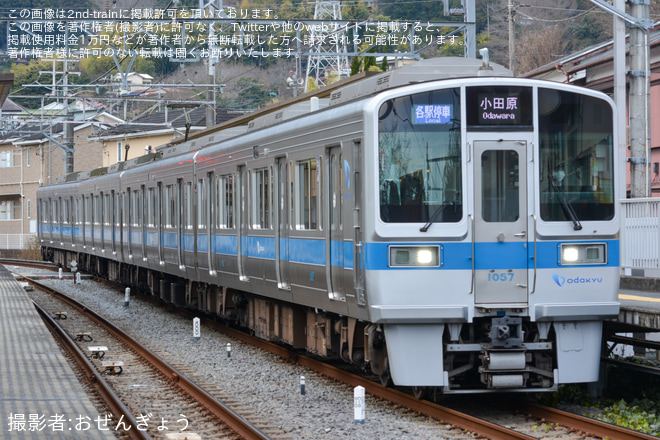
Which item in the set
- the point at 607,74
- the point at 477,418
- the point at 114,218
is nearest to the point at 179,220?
the point at 114,218

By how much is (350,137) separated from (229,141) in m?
5.46

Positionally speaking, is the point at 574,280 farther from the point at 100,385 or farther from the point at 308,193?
the point at 100,385

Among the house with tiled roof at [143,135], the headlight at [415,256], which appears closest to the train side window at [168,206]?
the headlight at [415,256]

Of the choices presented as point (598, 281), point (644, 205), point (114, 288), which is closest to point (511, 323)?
point (598, 281)

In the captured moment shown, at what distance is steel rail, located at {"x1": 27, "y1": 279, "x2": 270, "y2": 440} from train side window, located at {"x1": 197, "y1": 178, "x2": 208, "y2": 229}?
83.2 inches

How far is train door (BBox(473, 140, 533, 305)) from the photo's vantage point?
8523 mm

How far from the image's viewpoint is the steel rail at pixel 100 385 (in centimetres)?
841

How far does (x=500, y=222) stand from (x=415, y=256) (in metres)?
0.79

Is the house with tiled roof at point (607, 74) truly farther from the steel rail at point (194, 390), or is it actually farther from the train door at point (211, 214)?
the steel rail at point (194, 390)

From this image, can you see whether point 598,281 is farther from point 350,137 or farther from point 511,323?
point 350,137

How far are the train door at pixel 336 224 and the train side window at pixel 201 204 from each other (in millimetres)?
5979

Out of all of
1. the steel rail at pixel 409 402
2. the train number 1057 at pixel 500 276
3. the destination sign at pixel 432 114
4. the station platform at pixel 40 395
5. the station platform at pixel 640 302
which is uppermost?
the destination sign at pixel 432 114

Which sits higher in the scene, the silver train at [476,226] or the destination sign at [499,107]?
the destination sign at [499,107]

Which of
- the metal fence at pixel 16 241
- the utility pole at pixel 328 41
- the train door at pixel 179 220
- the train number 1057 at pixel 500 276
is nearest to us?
the train number 1057 at pixel 500 276
